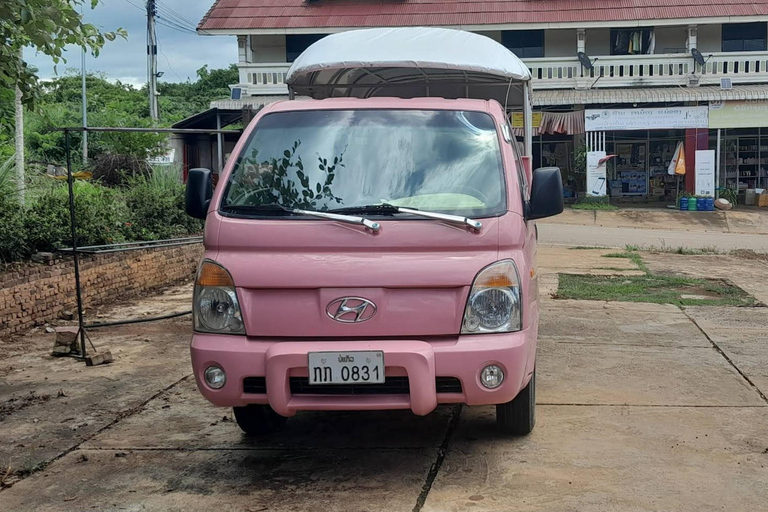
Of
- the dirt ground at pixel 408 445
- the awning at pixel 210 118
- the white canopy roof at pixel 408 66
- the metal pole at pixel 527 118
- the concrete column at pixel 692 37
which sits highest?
the concrete column at pixel 692 37

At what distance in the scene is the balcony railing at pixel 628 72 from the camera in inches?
914

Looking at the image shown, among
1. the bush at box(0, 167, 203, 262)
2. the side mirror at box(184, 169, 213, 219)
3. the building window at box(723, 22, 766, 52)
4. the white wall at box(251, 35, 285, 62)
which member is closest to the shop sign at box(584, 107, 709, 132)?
the building window at box(723, 22, 766, 52)

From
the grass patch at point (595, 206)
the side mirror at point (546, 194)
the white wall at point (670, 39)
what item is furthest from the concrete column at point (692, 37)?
the side mirror at point (546, 194)

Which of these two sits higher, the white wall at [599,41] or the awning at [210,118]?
the white wall at [599,41]

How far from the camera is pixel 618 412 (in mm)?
5363

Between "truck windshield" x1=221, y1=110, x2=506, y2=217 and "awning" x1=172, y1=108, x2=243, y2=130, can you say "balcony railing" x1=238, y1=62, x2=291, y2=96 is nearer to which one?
"awning" x1=172, y1=108, x2=243, y2=130

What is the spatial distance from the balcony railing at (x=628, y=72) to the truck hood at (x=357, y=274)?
64.0 ft

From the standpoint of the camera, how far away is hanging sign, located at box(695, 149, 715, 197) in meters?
22.0

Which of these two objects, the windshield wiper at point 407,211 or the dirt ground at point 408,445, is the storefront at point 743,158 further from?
the windshield wiper at point 407,211

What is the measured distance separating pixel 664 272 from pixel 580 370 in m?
6.66

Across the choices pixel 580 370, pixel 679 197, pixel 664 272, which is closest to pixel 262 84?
pixel 679 197

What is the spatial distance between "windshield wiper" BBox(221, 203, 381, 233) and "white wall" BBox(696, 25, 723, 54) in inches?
893

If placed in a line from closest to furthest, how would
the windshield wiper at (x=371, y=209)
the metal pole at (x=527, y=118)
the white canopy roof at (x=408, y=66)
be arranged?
the windshield wiper at (x=371, y=209)
the white canopy roof at (x=408, y=66)
the metal pole at (x=527, y=118)

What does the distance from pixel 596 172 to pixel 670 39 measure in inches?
205
